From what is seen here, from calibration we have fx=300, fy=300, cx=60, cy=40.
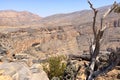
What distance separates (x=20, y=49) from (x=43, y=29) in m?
21.2

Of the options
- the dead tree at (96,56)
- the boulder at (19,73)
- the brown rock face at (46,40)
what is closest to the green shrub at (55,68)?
the boulder at (19,73)

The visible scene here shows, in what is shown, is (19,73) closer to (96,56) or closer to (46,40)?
(96,56)

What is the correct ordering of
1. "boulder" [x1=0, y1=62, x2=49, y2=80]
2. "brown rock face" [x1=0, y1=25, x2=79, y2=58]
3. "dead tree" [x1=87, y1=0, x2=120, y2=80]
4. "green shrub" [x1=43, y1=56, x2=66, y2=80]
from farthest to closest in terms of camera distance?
"brown rock face" [x1=0, y1=25, x2=79, y2=58]
"green shrub" [x1=43, y1=56, x2=66, y2=80]
"dead tree" [x1=87, y1=0, x2=120, y2=80]
"boulder" [x1=0, y1=62, x2=49, y2=80]

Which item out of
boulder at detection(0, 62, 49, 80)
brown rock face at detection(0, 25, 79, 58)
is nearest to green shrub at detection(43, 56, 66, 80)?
boulder at detection(0, 62, 49, 80)

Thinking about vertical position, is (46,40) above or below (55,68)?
below

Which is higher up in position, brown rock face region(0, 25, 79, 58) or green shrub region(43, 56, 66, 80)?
green shrub region(43, 56, 66, 80)

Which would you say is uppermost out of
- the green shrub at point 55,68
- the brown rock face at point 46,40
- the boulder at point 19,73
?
the boulder at point 19,73

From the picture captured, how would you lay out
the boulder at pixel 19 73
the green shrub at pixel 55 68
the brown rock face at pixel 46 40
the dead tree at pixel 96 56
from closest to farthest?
the boulder at pixel 19 73 → the dead tree at pixel 96 56 → the green shrub at pixel 55 68 → the brown rock face at pixel 46 40

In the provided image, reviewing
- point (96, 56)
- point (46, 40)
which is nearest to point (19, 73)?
point (96, 56)

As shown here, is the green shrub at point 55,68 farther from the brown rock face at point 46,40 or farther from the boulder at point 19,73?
the brown rock face at point 46,40

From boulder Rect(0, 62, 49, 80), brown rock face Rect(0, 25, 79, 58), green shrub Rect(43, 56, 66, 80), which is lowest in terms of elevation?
brown rock face Rect(0, 25, 79, 58)

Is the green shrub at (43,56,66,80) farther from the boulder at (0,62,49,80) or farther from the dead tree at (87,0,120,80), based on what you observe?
the dead tree at (87,0,120,80)

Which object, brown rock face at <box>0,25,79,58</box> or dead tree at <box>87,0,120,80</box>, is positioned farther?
brown rock face at <box>0,25,79,58</box>

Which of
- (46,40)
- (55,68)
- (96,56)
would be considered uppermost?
(96,56)
